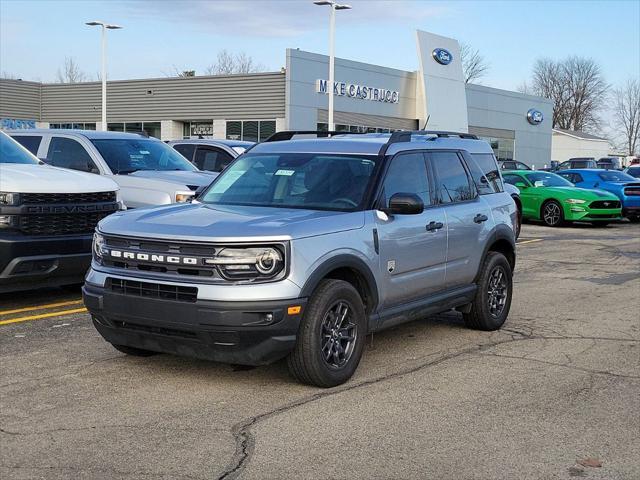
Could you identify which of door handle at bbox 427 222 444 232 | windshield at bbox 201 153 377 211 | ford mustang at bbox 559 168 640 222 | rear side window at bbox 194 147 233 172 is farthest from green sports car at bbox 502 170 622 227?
windshield at bbox 201 153 377 211

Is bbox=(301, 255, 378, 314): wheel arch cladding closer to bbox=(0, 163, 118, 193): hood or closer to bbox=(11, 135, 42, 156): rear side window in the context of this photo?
bbox=(0, 163, 118, 193): hood

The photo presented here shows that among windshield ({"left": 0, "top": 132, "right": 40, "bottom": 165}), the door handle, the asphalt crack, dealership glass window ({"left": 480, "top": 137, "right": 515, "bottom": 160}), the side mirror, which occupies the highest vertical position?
dealership glass window ({"left": 480, "top": 137, "right": 515, "bottom": 160})

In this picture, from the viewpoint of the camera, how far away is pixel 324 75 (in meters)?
40.8

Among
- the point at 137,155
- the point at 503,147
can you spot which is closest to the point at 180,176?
→ the point at 137,155

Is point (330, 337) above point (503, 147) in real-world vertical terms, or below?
below

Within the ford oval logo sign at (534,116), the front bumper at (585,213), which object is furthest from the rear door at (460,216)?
the ford oval logo sign at (534,116)

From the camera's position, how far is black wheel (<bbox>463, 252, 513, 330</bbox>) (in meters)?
7.83

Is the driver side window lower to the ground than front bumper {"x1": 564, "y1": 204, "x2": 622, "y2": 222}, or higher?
higher

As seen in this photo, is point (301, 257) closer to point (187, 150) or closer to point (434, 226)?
point (434, 226)

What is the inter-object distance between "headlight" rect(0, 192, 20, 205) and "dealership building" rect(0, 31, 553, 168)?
31632mm

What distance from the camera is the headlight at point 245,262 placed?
537 centimetres

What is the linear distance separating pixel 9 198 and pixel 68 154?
10.6 feet

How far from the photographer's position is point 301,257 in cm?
549

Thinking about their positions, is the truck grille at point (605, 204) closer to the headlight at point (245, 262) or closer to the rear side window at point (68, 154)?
the rear side window at point (68, 154)
